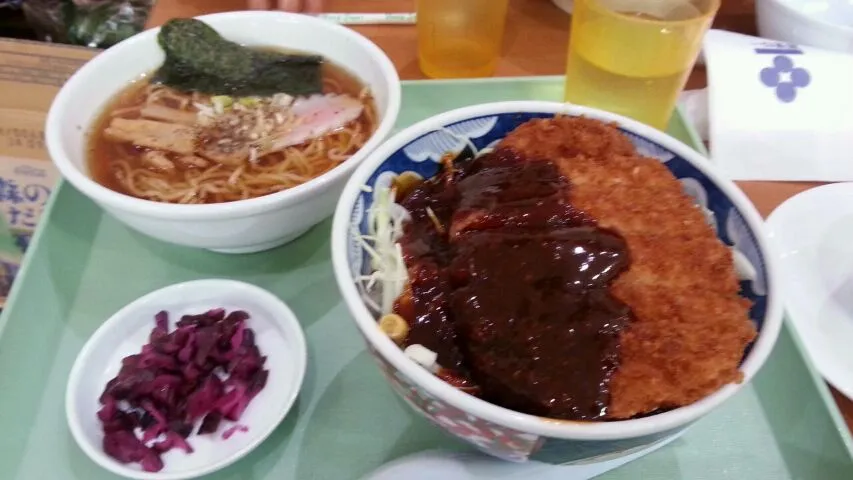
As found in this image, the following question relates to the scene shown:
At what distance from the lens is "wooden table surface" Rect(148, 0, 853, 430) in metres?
1.44

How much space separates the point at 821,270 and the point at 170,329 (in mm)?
972

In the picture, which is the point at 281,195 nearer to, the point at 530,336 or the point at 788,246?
the point at 530,336

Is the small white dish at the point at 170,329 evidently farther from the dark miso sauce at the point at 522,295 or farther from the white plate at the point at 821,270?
the white plate at the point at 821,270

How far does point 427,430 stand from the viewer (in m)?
0.84

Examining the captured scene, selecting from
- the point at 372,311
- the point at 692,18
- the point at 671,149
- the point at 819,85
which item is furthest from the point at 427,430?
the point at 819,85

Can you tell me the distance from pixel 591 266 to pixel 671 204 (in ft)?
0.53

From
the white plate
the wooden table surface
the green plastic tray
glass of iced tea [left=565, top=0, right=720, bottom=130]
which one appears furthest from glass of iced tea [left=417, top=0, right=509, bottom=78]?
the white plate

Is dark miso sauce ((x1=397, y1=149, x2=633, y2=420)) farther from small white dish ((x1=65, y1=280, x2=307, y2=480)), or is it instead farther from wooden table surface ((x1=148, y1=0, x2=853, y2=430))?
wooden table surface ((x1=148, y1=0, x2=853, y2=430))

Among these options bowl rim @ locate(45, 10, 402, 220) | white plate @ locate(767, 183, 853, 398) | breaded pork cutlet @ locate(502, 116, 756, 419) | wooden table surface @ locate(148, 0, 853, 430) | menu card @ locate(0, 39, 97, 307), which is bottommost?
menu card @ locate(0, 39, 97, 307)

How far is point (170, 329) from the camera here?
0.92 m

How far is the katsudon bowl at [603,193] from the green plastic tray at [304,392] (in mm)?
182

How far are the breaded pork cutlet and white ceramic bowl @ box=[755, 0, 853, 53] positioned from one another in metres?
0.71

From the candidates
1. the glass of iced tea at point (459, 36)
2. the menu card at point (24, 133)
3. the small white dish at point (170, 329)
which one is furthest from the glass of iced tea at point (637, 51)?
the menu card at point (24, 133)

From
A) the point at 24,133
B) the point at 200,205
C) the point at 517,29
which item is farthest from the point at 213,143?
the point at 24,133
